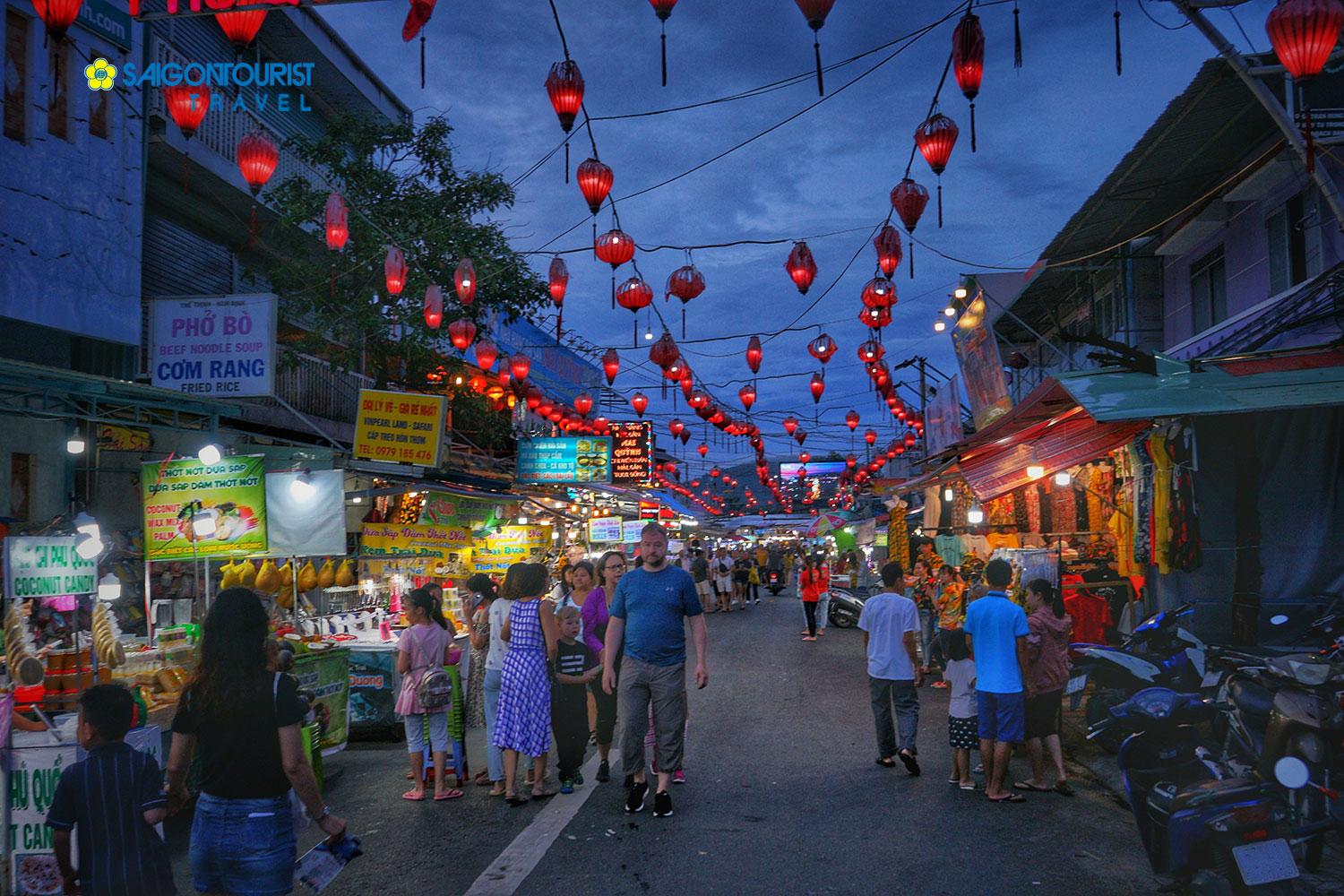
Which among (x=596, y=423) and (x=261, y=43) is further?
(x=596, y=423)

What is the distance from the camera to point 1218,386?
31.3ft

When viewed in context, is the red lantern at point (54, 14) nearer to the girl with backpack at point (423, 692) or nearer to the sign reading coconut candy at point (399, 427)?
the girl with backpack at point (423, 692)

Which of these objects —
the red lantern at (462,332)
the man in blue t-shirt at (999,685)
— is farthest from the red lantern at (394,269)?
the man in blue t-shirt at (999,685)

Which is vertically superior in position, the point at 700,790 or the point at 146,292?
the point at 146,292

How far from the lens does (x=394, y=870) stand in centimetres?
603

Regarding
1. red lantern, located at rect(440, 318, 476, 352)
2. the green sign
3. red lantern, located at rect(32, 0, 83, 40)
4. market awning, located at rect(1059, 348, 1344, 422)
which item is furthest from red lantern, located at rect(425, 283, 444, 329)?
market awning, located at rect(1059, 348, 1344, 422)

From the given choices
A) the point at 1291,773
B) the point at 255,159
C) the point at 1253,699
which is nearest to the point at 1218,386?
the point at 1253,699

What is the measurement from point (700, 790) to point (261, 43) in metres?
17.5

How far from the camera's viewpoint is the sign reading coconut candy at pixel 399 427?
583 inches

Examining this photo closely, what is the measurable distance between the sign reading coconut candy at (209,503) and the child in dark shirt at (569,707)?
3.94m

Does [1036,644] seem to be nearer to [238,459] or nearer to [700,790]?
[700,790]

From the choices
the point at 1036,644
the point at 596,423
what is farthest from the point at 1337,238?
the point at 596,423

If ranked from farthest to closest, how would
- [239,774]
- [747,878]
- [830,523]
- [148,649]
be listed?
[830,523] < [148,649] < [747,878] < [239,774]

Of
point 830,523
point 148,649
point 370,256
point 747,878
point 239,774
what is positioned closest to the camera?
point 239,774
